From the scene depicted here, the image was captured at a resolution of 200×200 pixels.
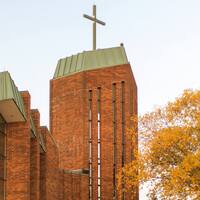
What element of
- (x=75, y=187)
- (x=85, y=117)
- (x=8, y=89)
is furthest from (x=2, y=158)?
(x=85, y=117)

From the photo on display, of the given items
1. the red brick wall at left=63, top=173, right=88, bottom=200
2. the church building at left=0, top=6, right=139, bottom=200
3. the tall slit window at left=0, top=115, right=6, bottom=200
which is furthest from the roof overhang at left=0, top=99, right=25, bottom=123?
the red brick wall at left=63, top=173, right=88, bottom=200

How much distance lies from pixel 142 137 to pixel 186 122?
2.60 metres

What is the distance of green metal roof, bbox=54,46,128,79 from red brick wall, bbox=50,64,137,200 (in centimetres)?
39

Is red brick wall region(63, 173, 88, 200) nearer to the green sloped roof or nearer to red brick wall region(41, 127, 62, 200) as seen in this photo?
red brick wall region(41, 127, 62, 200)

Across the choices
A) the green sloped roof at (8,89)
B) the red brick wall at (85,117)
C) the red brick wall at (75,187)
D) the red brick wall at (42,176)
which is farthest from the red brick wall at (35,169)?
the red brick wall at (85,117)

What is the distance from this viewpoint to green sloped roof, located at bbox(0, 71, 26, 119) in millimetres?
28250

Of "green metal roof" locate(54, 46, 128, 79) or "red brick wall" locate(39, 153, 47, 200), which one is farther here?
"green metal roof" locate(54, 46, 128, 79)

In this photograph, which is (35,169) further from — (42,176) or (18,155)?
(42,176)

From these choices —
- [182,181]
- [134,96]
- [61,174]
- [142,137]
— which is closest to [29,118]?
Result: [142,137]

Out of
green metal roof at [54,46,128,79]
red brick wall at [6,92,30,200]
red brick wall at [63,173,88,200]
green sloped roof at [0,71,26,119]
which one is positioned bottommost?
red brick wall at [63,173,88,200]

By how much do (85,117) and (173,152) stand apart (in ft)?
51.6

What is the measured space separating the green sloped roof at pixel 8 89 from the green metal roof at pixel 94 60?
17085 millimetres

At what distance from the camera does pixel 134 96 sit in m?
48.4

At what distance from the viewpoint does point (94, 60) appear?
46656 millimetres
